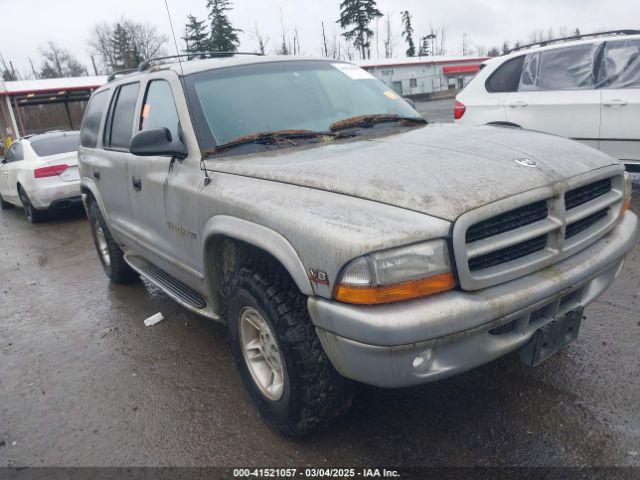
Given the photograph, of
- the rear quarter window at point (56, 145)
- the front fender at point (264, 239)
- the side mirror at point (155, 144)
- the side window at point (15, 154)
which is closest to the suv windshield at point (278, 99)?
the side mirror at point (155, 144)

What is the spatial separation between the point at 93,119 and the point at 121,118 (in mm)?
935

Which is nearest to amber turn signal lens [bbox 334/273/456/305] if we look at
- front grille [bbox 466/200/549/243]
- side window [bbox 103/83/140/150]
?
front grille [bbox 466/200/549/243]

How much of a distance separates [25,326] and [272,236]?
11.3 ft

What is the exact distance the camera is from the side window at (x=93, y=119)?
15.2 feet

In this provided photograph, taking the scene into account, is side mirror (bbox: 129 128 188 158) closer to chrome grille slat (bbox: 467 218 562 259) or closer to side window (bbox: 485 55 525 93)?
chrome grille slat (bbox: 467 218 562 259)

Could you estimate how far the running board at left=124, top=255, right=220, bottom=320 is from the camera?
124 inches

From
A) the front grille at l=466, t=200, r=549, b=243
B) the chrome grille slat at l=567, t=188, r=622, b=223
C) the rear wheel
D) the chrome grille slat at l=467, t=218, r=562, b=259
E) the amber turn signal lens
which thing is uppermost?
the front grille at l=466, t=200, r=549, b=243

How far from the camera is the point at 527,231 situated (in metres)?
2.09

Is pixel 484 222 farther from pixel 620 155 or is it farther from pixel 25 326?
pixel 620 155

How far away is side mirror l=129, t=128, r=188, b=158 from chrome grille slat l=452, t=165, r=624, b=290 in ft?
5.86

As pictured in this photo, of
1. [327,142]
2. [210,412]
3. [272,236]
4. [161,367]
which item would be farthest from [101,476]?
[327,142]

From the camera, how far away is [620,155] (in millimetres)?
5805

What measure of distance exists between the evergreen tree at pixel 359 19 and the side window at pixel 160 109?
62536 mm

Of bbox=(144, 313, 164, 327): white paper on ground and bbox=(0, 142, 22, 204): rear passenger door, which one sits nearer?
bbox=(144, 313, 164, 327): white paper on ground
